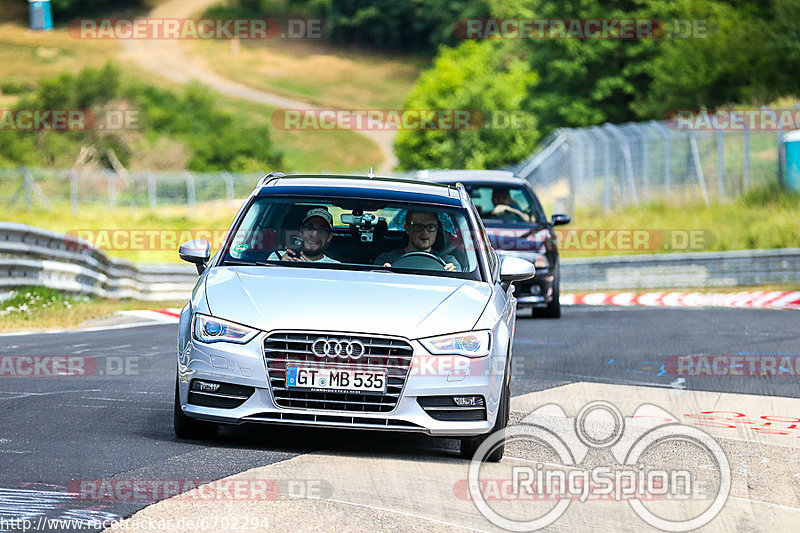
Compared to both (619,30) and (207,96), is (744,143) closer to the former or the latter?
(619,30)

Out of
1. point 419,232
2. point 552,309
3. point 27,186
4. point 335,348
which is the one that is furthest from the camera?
point 27,186

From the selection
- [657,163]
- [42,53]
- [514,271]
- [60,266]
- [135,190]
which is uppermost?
[42,53]

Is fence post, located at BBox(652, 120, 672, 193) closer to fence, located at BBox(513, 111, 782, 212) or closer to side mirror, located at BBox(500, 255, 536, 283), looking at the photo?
fence, located at BBox(513, 111, 782, 212)

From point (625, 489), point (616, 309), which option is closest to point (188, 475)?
point (625, 489)

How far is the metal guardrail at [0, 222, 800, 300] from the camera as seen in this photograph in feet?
59.5

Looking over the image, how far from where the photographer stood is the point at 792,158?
29.2 meters

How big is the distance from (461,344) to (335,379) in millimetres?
721

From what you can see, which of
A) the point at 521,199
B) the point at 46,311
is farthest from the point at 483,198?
the point at 46,311

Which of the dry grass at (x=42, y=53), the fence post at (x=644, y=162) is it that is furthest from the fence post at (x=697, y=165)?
the dry grass at (x=42, y=53)

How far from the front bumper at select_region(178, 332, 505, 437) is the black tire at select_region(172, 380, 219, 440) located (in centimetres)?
22

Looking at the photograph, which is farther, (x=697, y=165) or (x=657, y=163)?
(x=657, y=163)

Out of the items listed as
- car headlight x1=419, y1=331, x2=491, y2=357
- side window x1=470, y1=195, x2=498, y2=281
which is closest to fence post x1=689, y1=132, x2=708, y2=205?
side window x1=470, y1=195, x2=498, y2=281

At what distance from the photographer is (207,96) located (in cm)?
9638

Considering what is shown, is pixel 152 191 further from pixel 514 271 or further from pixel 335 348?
pixel 335 348
